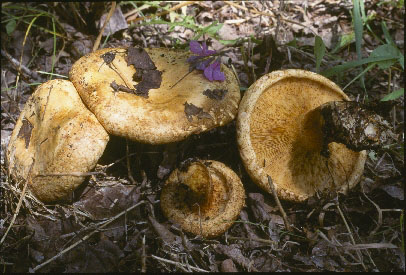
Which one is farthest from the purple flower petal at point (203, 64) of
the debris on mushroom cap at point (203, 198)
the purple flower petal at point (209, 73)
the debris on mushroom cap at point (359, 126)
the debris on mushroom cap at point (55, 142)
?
the debris on mushroom cap at point (359, 126)

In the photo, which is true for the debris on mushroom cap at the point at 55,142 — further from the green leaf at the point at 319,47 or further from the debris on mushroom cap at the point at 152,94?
the green leaf at the point at 319,47

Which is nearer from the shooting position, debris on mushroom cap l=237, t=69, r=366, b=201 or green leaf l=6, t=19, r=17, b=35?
debris on mushroom cap l=237, t=69, r=366, b=201

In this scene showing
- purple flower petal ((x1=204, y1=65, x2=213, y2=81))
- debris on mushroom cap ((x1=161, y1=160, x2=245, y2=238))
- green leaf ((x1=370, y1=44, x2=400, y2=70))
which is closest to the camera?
debris on mushroom cap ((x1=161, y1=160, x2=245, y2=238))

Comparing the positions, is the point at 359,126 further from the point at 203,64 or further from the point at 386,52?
the point at 203,64

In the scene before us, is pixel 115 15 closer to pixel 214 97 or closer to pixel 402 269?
pixel 214 97

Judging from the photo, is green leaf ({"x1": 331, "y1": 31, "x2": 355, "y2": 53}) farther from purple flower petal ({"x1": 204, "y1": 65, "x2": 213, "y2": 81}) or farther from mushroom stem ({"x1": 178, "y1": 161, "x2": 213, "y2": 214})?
mushroom stem ({"x1": 178, "y1": 161, "x2": 213, "y2": 214})

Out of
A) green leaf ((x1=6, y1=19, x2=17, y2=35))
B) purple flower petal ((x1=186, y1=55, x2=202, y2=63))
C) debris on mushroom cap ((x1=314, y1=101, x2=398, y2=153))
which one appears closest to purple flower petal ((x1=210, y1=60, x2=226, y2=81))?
purple flower petal ((x1=186, y1=55, x2=202, y2=63))
